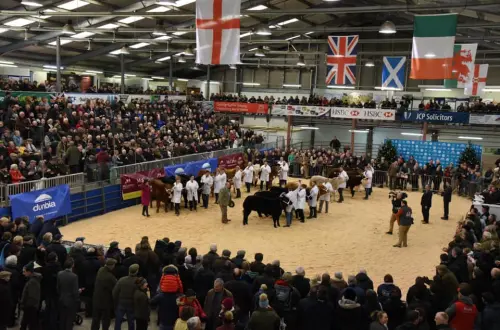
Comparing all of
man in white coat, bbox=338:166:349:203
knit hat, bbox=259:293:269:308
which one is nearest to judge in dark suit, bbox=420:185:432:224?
man in white coat, bbox=338:166:349:203

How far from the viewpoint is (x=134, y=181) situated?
18391mm

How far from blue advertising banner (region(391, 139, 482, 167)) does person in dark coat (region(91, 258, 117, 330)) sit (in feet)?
78.4

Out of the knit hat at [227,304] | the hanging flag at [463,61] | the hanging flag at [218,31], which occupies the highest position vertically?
the hanging flag at [463,61]

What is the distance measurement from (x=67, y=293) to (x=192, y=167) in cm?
1437

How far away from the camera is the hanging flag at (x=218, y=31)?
10766 millimetres

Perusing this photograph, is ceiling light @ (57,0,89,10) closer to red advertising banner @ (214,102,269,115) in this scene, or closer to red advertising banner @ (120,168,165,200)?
red advertising banner @ (120,168,165,200)

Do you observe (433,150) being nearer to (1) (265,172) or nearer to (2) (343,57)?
(2) (343,57)

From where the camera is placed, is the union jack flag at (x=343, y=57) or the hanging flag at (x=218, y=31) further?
the union jack flag at (x=343, y=57)

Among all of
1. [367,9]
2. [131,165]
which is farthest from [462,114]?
[131,165]

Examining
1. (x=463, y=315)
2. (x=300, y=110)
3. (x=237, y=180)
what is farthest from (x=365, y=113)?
(x=463, y=315)

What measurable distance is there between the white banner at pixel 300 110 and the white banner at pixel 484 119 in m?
8.60

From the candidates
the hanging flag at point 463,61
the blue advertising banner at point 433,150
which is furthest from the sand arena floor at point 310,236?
the blue advertising banner at point 433,150

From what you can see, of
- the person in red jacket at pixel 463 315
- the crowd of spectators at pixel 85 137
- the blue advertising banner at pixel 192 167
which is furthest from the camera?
the blue advertising banner at pixel 192 167

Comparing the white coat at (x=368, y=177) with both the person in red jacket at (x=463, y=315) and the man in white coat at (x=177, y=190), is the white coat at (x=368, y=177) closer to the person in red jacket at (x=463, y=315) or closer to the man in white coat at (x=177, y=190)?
the man in white coat at (x=177, y=190)
